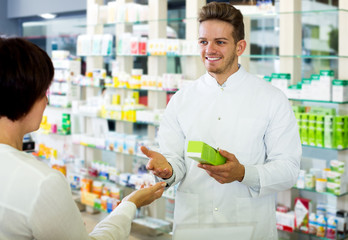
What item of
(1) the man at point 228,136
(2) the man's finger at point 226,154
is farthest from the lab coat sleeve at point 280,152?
(2) the man's finger at point 226,154

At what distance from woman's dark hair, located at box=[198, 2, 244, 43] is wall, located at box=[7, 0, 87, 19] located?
476 cm

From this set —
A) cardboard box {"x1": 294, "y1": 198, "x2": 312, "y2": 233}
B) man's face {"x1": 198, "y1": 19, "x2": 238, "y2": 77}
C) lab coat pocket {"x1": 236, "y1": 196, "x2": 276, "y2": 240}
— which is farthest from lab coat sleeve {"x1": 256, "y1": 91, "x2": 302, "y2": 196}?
cardboard box {"x1": 294, "y1": 198, "x2": 312, "y2": 233}

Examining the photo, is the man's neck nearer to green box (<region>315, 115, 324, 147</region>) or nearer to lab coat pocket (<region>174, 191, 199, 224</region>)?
lab coat pocket (<region>174, 191, 199, 224</region>)

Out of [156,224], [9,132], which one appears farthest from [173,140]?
[156,224]

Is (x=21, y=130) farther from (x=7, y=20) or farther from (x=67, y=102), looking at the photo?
(x=7, y=20)

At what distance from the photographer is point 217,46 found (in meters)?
2.59

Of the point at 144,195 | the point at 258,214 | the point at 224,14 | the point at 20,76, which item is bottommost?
the point at 258,214

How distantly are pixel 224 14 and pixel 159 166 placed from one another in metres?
0.86

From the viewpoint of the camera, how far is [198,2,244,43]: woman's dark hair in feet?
→ 8.43

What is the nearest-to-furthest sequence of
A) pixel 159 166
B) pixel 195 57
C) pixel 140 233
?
1. pixel 159 166
2. pixel 195 57
3. pixel 140 233

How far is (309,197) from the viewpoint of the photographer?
4.51 m

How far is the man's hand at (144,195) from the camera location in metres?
1.85

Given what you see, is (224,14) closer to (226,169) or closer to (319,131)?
(226,169)

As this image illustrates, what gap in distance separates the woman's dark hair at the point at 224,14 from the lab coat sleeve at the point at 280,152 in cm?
42
